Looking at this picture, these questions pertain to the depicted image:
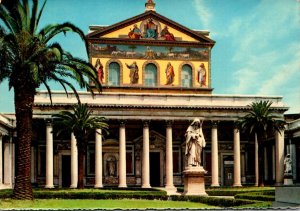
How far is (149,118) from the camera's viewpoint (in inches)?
2151

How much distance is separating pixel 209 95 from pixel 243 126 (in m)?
4.69

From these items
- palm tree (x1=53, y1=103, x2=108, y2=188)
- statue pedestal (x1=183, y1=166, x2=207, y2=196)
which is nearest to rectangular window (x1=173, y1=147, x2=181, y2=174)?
palm tree (x1=53, y1=103, x2=108, y2=188)

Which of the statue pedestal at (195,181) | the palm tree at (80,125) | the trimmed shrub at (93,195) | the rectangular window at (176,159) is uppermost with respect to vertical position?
the palm tree at (80,125)

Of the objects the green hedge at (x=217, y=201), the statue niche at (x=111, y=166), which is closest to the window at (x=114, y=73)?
the statue niche at (x=111, y=166)

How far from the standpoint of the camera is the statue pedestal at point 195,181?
32625 mm

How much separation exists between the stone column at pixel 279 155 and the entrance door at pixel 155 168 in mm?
11298

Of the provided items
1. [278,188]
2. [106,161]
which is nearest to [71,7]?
[278,188]

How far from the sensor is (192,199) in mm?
31453

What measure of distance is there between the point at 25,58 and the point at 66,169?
32.6m

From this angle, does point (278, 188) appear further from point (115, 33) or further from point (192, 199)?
point (115, 33)

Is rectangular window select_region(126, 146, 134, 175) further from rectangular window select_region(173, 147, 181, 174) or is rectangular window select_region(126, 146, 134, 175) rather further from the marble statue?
the marble statue

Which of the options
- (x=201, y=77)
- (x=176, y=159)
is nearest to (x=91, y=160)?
(x=176, y=159)

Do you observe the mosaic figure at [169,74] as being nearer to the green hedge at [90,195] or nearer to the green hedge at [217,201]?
the green hedge at [90,195]

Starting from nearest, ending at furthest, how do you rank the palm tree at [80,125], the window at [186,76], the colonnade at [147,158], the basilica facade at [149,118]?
the palm tree at [80,125], the colonnade at [147,158], the basilica facade at [149,118], the window at [186,76]
